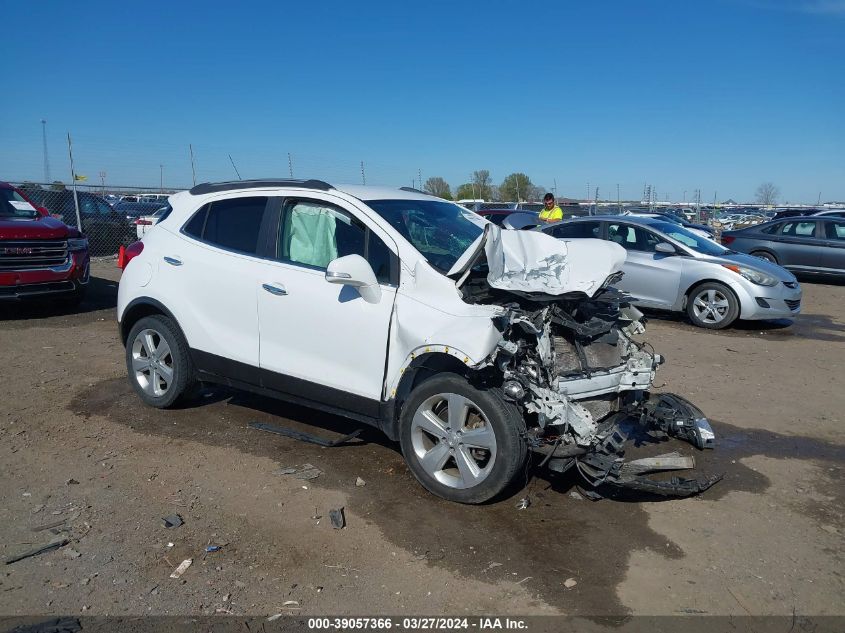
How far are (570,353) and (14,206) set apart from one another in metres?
9.55

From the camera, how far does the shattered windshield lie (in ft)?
15.4

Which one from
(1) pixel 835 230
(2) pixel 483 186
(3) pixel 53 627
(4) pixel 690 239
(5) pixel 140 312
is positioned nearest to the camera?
(3) pixel 53 627

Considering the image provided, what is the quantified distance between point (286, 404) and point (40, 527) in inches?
97.6

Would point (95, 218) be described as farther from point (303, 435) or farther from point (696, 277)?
point (303, 435)

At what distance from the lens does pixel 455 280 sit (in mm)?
4367

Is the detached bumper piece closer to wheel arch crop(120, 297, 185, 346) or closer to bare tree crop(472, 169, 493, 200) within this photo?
wheel arch crop(120, 297, 185, 346)

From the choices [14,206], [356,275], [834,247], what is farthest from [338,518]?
[834,247]

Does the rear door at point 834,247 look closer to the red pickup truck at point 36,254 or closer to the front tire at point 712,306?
the front tire at point 712,306

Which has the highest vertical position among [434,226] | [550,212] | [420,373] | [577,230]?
[550,212]

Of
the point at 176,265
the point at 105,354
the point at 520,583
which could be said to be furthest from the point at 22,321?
the point at 520,583

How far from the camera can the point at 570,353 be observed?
14.1 ft

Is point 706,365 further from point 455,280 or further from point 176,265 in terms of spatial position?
point 176,265

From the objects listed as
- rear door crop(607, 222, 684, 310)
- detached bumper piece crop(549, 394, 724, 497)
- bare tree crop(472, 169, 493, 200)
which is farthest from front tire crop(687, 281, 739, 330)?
bare tree crop(472, 169, 493, 200)

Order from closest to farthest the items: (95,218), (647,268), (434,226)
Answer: (434,226), (647,268), (95,218)
